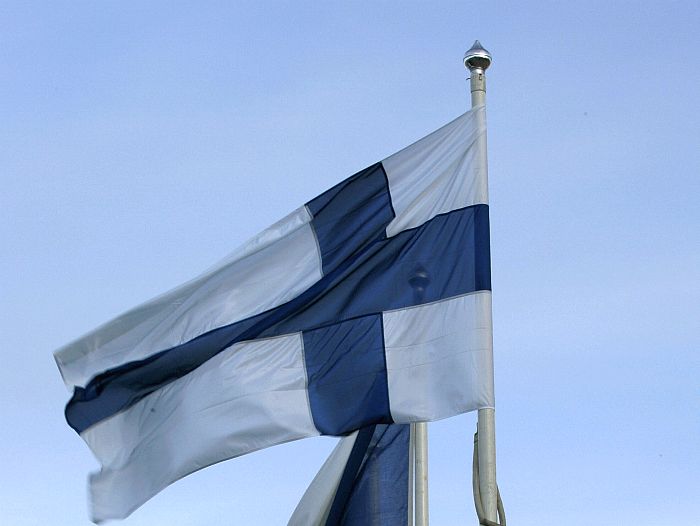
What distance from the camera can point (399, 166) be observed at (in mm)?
11617

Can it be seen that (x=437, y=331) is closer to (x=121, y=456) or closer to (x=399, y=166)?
(x=399, y=166)

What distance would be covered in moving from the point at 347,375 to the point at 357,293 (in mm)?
756

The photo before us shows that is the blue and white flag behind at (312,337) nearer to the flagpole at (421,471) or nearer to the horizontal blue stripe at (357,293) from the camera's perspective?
the horizontal blue stripe at (357,293)

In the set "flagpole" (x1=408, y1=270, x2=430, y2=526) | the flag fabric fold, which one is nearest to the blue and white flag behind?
"flagpole" (x1=408, y1=270, x2=430, y2=526)

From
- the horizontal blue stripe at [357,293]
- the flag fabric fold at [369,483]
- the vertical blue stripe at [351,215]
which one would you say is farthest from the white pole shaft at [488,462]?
the flag fabric fold at [369,483]

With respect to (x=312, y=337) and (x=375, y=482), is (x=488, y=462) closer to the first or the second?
(x=312, y=337)

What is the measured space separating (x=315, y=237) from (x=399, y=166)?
927 millimetres

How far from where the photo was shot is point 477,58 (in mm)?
11344

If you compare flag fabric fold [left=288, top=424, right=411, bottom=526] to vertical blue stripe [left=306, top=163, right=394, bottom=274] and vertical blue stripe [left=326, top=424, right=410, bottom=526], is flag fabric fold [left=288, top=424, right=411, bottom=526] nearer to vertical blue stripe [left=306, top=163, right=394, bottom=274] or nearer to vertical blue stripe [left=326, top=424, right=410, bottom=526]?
vertical blue stripe [left=326, top=424, right=410, bottom=526]

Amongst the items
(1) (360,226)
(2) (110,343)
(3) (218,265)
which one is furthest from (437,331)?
(2) (110,343)

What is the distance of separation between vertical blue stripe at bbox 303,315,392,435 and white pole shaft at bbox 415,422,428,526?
1.12m

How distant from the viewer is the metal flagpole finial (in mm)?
11344

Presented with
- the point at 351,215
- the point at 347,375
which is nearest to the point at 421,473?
the point at 347,375

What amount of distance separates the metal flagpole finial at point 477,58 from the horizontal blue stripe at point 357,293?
118cm
